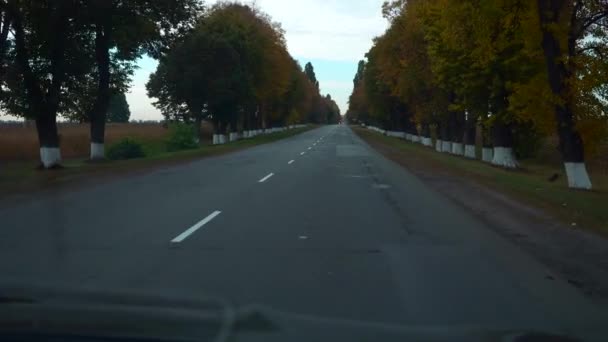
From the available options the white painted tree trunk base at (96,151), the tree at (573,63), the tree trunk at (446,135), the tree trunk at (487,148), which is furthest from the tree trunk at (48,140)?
the tree trunk at (446,135)

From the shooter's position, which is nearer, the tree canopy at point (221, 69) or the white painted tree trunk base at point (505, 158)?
the white painted tree trunk base at point (505, 158)

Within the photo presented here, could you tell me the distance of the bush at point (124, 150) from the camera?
42.7 m

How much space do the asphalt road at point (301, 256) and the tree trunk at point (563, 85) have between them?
621cm

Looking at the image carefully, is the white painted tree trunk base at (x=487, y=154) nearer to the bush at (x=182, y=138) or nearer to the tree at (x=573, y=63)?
the tree at (x=573, y=63)

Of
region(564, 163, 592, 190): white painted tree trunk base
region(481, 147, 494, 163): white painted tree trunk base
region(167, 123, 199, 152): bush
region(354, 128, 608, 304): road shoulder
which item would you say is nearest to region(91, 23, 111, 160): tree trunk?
region(354, 128, 608, 304): road shoulder

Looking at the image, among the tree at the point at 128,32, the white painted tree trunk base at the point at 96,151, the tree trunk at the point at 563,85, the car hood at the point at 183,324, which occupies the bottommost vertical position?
the car hood at the point at 183,324

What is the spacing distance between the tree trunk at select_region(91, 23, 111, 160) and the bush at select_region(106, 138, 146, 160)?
6509 millimetres

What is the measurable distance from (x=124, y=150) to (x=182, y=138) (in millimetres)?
13205

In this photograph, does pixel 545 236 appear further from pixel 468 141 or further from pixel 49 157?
pixel 468 141

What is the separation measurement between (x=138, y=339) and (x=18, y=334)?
0.88 meters

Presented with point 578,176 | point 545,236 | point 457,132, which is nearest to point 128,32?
point 578,176

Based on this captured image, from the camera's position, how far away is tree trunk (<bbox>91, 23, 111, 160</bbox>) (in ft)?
110

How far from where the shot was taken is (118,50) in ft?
114

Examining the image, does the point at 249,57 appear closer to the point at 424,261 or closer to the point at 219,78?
the point at 219,78
